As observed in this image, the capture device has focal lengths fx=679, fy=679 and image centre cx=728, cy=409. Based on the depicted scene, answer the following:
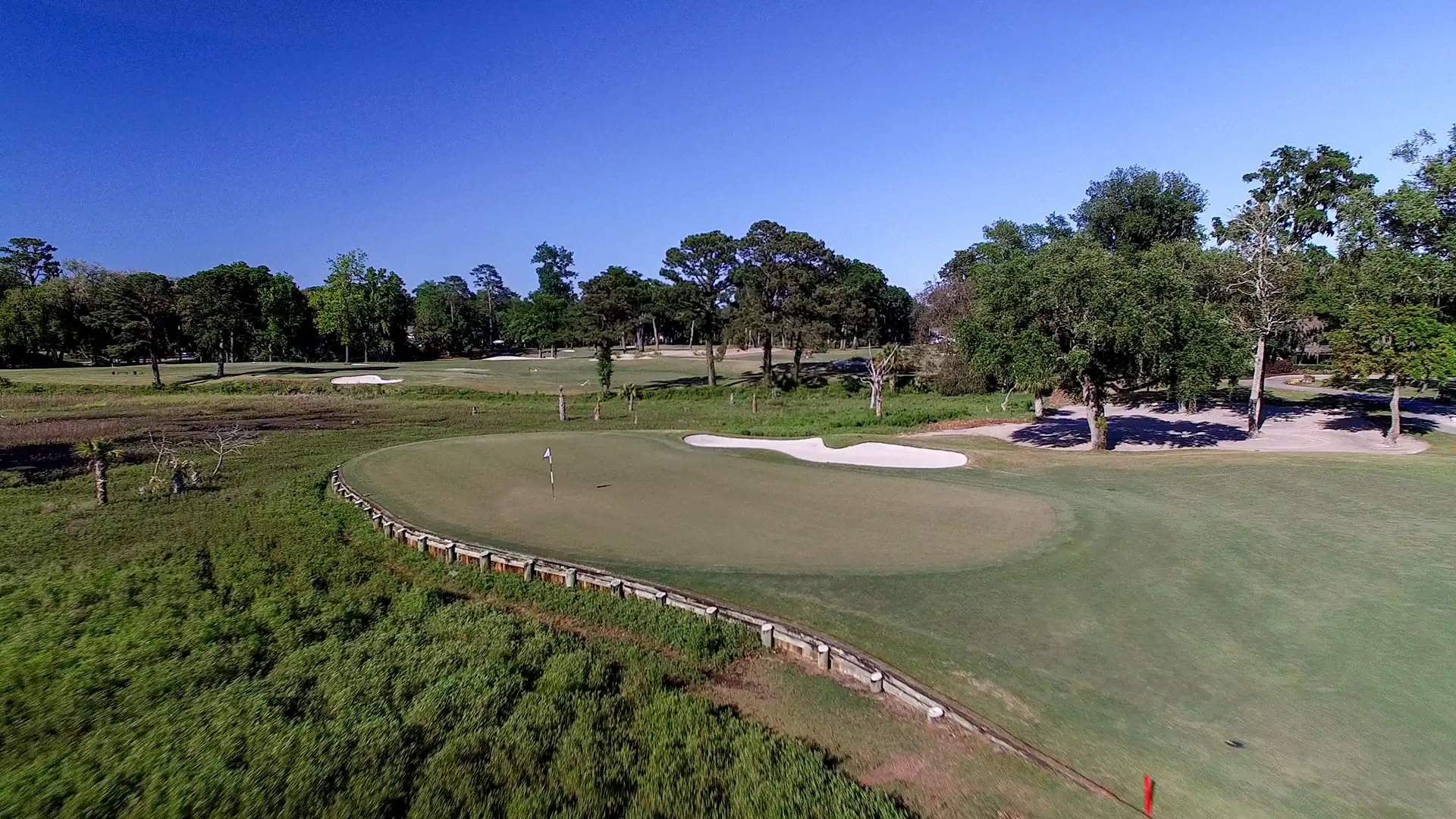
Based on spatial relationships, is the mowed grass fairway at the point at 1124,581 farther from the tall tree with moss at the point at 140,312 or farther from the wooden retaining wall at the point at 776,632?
the tall tree with moss at the point at 140,312

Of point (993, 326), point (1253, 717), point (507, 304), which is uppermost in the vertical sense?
point (507, 304)

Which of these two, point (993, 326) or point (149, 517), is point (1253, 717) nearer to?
point (993, 326)

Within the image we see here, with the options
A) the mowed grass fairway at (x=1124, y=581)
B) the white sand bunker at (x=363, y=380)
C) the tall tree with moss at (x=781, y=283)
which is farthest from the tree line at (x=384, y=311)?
the mowed grass fairway at (x=1124, y=581)

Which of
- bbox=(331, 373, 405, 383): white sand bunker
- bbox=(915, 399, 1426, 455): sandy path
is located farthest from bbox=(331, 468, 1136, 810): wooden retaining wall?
bbox=(331, 373, 405, 383): white sand bunker

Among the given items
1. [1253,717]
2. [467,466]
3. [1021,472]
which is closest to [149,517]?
[467,466]

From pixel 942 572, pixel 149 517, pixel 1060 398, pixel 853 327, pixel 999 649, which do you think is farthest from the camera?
pixel 853 327

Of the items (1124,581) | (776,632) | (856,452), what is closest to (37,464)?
(776,632)
